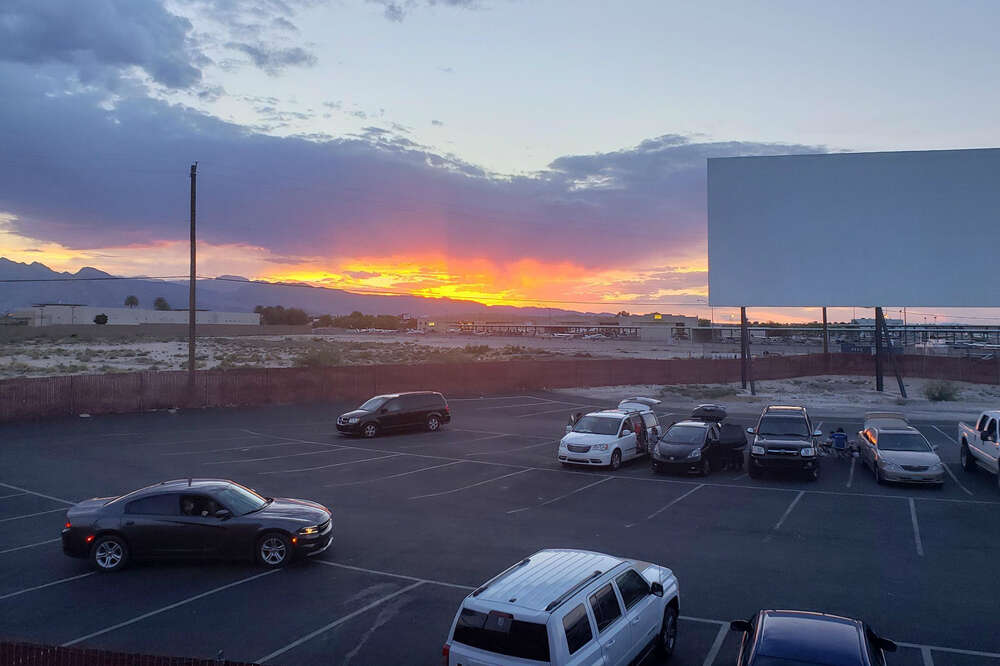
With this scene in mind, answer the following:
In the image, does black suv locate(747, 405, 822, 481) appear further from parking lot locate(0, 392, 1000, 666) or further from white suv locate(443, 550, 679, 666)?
white suv locate(443, 550, 679, 666)

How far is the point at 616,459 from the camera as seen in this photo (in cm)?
2183

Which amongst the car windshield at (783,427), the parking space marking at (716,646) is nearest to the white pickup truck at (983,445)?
the car windshield at (783,427)

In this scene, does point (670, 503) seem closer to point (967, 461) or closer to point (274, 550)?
point (274, 550)

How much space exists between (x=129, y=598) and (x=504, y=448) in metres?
16.0

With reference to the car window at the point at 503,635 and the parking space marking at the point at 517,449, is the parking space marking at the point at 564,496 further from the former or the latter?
A: the car window at the point at 503,635

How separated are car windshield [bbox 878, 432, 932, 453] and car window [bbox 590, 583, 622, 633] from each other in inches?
620

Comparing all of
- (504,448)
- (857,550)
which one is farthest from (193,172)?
(857,550)

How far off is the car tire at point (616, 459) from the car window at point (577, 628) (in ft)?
49.9

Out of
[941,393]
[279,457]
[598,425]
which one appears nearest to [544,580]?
[598,425]

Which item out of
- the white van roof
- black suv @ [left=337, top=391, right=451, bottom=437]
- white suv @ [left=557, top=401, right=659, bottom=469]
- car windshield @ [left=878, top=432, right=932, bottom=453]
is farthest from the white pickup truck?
black suv @ [left=337, top=391, right=451, bottom=437]

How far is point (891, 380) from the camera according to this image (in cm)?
5603

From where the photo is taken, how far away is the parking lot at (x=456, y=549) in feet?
29.9

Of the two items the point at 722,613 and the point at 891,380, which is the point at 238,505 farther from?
the point at 891,380

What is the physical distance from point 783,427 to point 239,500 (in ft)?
51.4
